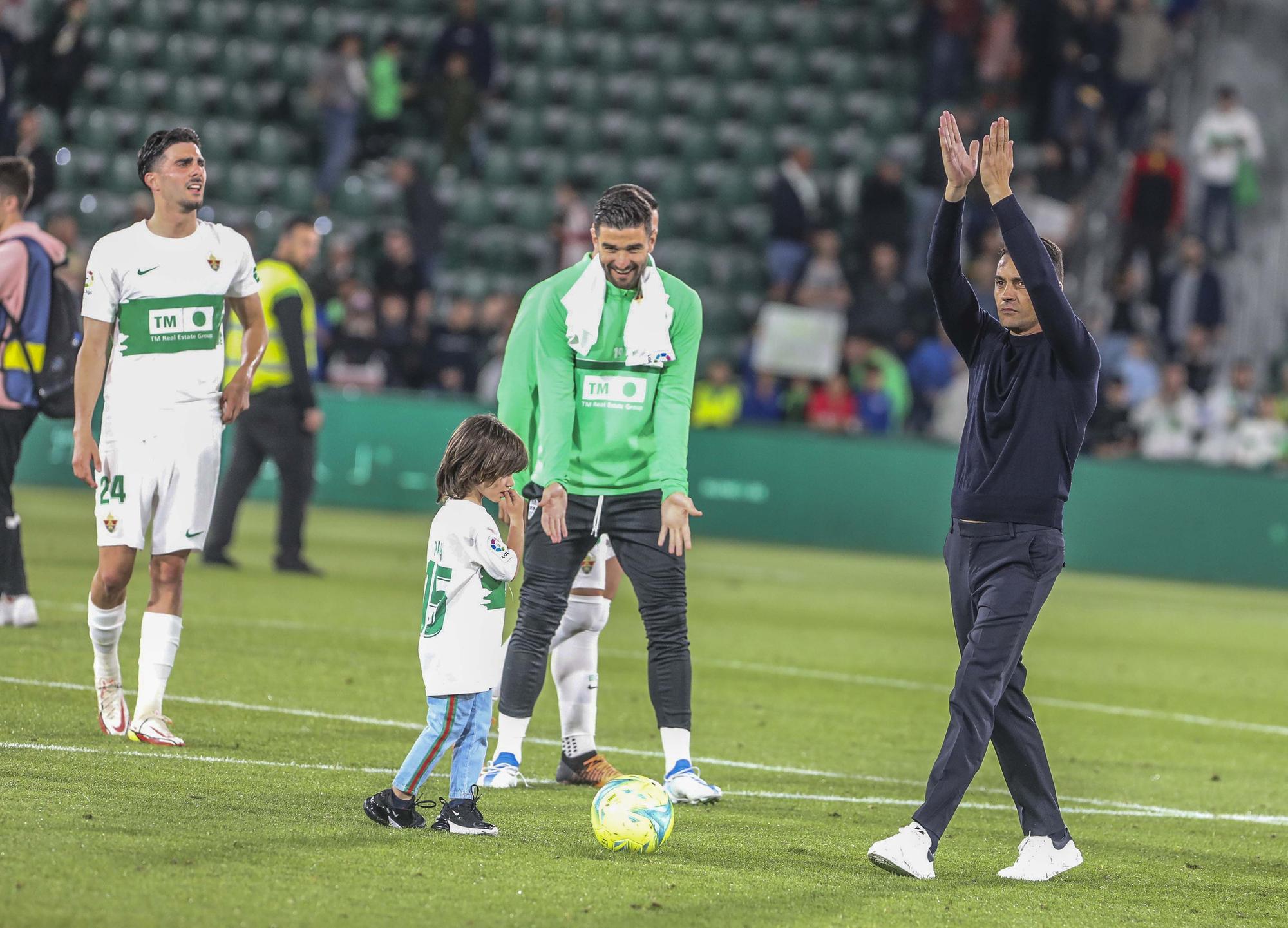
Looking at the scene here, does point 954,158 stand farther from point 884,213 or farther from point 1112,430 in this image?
point 884,213

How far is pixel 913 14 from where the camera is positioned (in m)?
27.1

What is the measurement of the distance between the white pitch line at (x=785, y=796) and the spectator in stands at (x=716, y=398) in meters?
13.2

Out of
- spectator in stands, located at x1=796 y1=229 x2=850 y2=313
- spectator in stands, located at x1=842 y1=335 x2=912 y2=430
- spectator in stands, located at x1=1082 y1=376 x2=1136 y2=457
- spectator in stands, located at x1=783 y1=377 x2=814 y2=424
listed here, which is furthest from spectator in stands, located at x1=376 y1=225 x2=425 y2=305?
spectator in stands, located at x1=1082 y1=376 x2=1136 y2=457

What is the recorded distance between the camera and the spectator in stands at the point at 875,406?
20859mm

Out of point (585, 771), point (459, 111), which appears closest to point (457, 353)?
point (459, 111)

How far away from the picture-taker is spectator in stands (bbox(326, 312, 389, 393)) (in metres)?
21.1

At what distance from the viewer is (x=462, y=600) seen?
19.8 ft

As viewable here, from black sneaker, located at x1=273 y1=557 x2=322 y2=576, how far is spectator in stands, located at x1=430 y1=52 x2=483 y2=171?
12.6 m

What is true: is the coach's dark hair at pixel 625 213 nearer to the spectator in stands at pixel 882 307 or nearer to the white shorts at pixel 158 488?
the white shorts at pixel 158 488

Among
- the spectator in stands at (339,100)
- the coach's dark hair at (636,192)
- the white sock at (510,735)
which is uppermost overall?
the spectator in stands at (339,100)

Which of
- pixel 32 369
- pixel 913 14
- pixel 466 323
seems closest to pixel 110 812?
pixel 32 369

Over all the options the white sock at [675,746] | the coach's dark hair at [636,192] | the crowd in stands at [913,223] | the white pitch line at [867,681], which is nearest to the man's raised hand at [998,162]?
the coach's dark hair at [636,192]

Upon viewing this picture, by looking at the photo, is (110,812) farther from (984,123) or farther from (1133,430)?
(984,123)

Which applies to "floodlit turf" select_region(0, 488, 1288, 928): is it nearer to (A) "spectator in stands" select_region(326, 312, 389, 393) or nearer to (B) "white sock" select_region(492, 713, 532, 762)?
(B) "white sock" select_region(492, 713, 532, 762)
